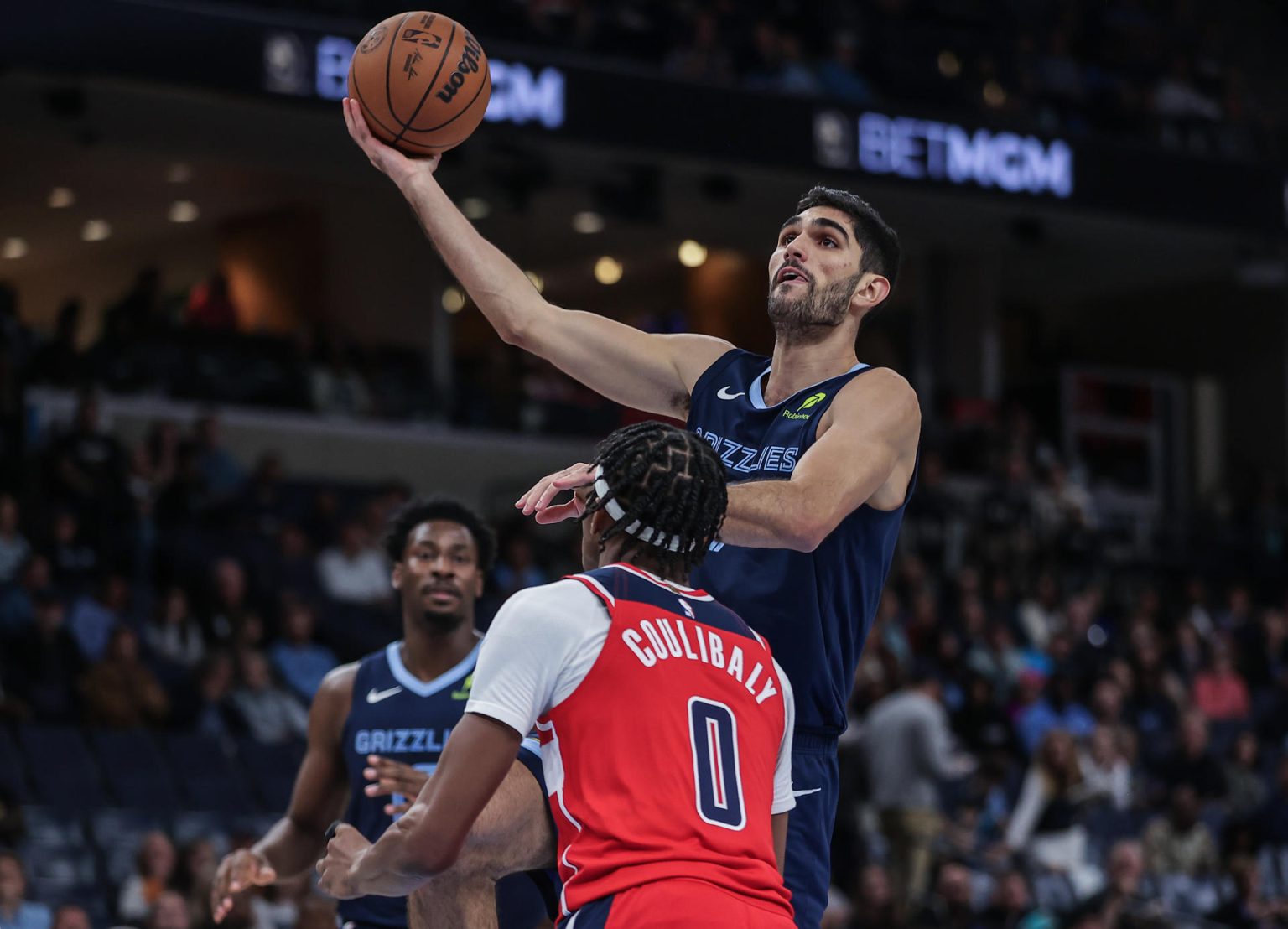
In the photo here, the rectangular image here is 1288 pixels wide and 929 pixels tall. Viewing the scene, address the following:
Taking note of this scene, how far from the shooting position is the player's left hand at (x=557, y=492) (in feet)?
13.4

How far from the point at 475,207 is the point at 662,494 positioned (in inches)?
735

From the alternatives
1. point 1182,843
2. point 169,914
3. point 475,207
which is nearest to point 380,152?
point 169,914

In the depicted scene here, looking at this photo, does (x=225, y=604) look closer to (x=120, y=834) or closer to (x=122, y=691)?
(x=122, y=691)

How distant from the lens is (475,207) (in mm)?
22281

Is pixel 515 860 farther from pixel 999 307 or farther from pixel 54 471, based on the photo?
pixel 999 307

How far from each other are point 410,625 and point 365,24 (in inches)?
390

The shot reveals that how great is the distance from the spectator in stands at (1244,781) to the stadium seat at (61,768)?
952cm

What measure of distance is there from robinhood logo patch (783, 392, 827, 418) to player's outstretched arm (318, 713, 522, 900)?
132cm

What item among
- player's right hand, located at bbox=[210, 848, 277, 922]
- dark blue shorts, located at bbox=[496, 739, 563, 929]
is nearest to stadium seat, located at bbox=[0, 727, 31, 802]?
player's right hand, located at bbox=[210, 848, 277, 922]

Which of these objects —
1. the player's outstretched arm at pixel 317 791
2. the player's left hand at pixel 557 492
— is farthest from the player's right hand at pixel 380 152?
the player's outstretched arm at pixel 317 791

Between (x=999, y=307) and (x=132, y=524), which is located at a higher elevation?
(x=999, y=307)

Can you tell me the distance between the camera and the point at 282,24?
15.1 meters

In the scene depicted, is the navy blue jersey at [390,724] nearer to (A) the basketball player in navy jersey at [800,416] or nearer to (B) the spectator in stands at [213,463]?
(A) the basketball player in navy jersey at [800,416]

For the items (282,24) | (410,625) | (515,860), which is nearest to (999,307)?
(282,24)
